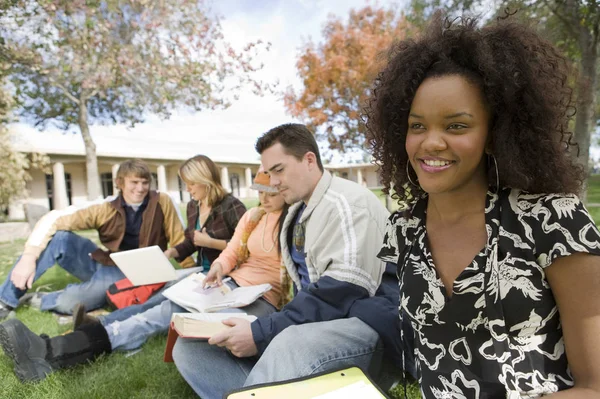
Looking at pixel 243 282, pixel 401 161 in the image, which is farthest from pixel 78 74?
pixel 401 161

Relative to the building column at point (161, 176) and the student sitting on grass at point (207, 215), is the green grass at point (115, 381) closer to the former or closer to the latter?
the student sitting on grass at point (207, 215)

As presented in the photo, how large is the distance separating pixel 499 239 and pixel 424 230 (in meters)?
0.33

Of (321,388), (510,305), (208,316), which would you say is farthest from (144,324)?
(510,305)

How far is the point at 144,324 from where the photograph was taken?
121 inches

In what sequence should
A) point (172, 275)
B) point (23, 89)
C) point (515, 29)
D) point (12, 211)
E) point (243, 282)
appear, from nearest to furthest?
point (515, 29) → point (243, 282) → point (172, 275) → point (23, 89) → point (12, 211)

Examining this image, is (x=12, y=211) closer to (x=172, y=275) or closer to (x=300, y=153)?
(x=172, y=275)

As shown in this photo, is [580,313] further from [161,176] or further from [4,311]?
[161,176]

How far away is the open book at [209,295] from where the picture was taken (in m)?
2.62

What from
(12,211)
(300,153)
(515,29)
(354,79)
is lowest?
(12,211)

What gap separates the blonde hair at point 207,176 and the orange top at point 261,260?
1.00 metres

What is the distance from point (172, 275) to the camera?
3.62 metres

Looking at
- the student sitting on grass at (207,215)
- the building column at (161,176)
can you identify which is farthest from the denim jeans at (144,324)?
the building column at (161,176)

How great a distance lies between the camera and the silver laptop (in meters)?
3.44

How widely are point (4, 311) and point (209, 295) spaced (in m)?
2.33
